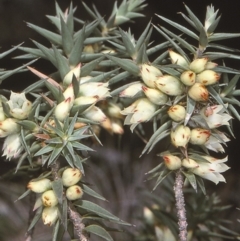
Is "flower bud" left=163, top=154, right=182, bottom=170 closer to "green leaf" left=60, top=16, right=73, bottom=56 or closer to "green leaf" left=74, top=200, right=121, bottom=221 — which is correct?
"green leaf" left=74, top=200, right=121, bottom=221

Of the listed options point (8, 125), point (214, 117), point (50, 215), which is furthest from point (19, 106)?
point (214, 117)

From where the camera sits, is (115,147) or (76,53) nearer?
(76,53)

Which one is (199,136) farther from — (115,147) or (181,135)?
(115,147)

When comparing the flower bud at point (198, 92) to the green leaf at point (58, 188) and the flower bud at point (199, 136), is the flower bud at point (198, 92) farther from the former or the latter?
the green leaf at point (58, 188)

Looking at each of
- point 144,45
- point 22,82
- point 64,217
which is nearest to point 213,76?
point 144,45

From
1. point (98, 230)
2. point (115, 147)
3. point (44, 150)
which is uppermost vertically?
point (44, 150)

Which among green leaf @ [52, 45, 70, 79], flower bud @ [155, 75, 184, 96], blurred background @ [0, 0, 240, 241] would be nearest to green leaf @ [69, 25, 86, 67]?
green leaf @ [52, 45, 70, 79]
